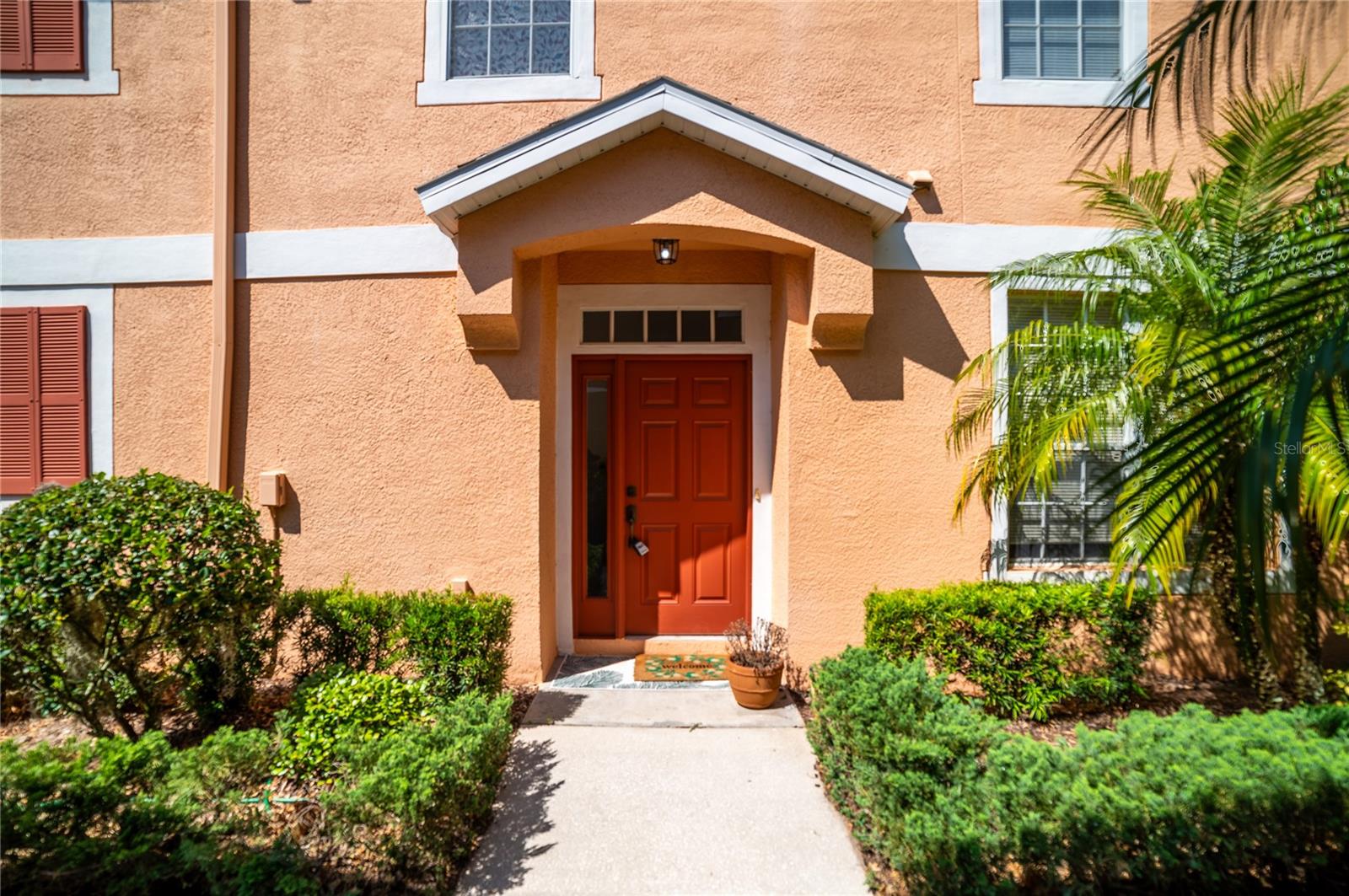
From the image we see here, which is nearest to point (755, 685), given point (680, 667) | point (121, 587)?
point (680, 667)

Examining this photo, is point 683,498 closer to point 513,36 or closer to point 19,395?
point 513,36

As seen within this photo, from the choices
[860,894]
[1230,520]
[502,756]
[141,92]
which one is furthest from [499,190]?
[1230,520]

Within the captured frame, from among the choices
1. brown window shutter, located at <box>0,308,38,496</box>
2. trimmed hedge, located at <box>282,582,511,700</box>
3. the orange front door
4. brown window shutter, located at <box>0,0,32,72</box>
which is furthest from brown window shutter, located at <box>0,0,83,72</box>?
the orange front door

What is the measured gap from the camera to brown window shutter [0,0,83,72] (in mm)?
4969

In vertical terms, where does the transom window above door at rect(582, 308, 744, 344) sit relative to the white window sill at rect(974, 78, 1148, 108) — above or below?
below

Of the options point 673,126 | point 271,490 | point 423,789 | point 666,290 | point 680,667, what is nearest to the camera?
point 423,789

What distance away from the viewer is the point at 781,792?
352 cm

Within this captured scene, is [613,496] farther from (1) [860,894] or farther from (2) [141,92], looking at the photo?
(2) [141,92]

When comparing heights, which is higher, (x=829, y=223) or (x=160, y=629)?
(x=829, y=223)

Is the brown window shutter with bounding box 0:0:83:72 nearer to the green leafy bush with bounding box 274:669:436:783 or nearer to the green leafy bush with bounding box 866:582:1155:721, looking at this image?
the green leafy bush with bounding box 274:669:436:783

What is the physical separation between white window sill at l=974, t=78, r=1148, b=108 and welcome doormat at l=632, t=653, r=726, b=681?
476cm

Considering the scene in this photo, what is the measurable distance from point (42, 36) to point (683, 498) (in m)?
6.09

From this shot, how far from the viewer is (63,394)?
4938 mm

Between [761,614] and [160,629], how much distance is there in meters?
3.98
